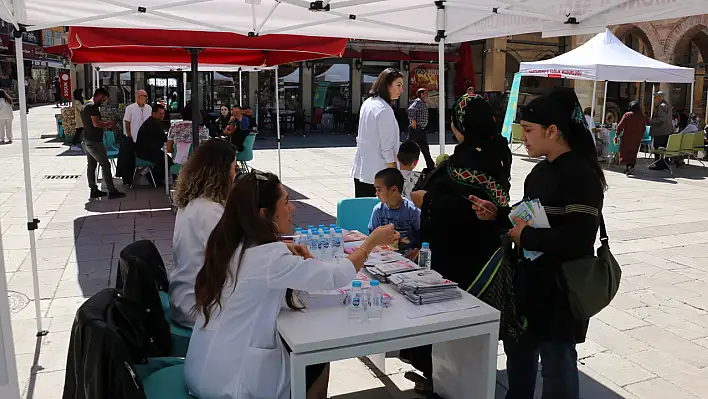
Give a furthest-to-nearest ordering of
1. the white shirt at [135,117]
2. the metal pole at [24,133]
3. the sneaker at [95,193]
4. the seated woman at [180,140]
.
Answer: the white shirt at [135,117] → the sneaker at [95,193] → the seated woman at [180,140] → the metal pole at [24,133]

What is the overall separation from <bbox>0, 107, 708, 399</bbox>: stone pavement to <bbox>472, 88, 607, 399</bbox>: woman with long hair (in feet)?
2.94

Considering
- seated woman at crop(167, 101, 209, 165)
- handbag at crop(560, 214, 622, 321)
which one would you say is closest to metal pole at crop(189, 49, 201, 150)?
seated woman at crop(167, 101, 209, 165)

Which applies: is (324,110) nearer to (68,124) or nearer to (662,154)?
(68,124)

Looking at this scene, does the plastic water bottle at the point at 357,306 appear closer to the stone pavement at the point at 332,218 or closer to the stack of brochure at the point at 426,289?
the stack of brochure at the point at 426,289

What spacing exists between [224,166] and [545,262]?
173 centimetres

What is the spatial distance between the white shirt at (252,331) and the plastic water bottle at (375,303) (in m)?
0.28

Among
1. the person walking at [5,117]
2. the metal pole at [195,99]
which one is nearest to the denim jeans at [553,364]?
the metal pole at [195,99]

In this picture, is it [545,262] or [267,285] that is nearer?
[267,285]

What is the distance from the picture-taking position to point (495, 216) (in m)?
2.79

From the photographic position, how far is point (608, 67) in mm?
11828

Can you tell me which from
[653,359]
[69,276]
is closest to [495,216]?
[653,359]

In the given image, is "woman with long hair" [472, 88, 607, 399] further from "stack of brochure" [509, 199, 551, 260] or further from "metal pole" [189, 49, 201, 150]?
"metal pole" [189, 49, 201, 150]

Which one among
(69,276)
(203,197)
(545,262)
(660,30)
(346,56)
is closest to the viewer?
(545,262)

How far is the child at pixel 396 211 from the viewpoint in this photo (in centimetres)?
360
